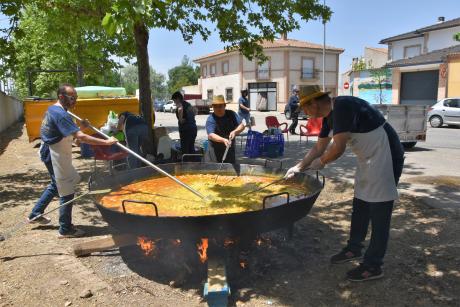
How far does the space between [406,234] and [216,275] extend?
2579 millimetres

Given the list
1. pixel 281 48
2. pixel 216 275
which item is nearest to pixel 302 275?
pixel 216 275

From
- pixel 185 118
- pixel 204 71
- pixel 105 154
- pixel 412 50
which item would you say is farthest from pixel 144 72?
pixel 204 71

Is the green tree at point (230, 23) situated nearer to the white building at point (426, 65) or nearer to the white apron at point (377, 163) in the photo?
the white apron at point (377, 163)

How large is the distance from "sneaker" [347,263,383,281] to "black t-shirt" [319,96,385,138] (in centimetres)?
124

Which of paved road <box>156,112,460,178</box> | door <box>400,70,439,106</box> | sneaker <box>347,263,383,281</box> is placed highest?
door <box>400,70,439,106</box>

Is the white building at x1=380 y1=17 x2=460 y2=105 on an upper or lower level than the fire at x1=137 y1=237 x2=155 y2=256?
upper

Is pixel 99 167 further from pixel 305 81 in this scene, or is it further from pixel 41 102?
pixel 305 81

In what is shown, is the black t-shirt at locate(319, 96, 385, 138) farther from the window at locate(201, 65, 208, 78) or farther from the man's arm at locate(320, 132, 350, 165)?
the window at locate(201, 65, 208, 78)

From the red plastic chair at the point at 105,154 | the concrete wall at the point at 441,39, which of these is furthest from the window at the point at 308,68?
the red plastic chair at the point at 105,154

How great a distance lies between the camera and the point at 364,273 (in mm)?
3518

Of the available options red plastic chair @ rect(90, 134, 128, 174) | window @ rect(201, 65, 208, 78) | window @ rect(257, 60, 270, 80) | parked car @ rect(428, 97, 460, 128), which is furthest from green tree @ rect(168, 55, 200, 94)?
red plastic chair @ rect(90, 134, 128, 174)

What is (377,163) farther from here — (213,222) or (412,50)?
(412,50)

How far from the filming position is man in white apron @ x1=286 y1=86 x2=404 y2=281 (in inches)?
131

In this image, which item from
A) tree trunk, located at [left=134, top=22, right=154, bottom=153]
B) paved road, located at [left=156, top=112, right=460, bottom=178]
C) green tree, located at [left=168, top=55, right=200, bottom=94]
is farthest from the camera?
green tree, located at [left=168, top=55, right=200, bottom=94]
